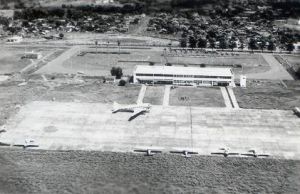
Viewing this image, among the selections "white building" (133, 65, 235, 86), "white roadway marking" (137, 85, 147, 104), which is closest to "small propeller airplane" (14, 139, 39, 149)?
"white roadway marking" (137, 85, 147, 104)

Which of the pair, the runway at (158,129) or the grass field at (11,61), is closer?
the runway at (158,129)

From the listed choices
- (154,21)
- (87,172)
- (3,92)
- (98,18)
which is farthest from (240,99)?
(98,18)

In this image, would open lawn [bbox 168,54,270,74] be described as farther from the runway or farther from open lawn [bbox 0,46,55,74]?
open lawn [bbox 0,46,55,74]

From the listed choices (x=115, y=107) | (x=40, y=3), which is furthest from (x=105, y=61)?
(x=40, y=3)

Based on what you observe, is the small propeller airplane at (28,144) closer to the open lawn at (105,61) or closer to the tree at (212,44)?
the open lawn at (105,61)

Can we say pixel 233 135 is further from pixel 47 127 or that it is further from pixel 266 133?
pixel 47 127

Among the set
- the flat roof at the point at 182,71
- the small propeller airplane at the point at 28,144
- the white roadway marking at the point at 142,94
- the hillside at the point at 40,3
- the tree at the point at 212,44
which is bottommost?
the small propeller airplane at the point at 28,144

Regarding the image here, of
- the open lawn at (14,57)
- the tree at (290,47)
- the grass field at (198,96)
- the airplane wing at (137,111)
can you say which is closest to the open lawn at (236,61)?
the tree at (290,47)
